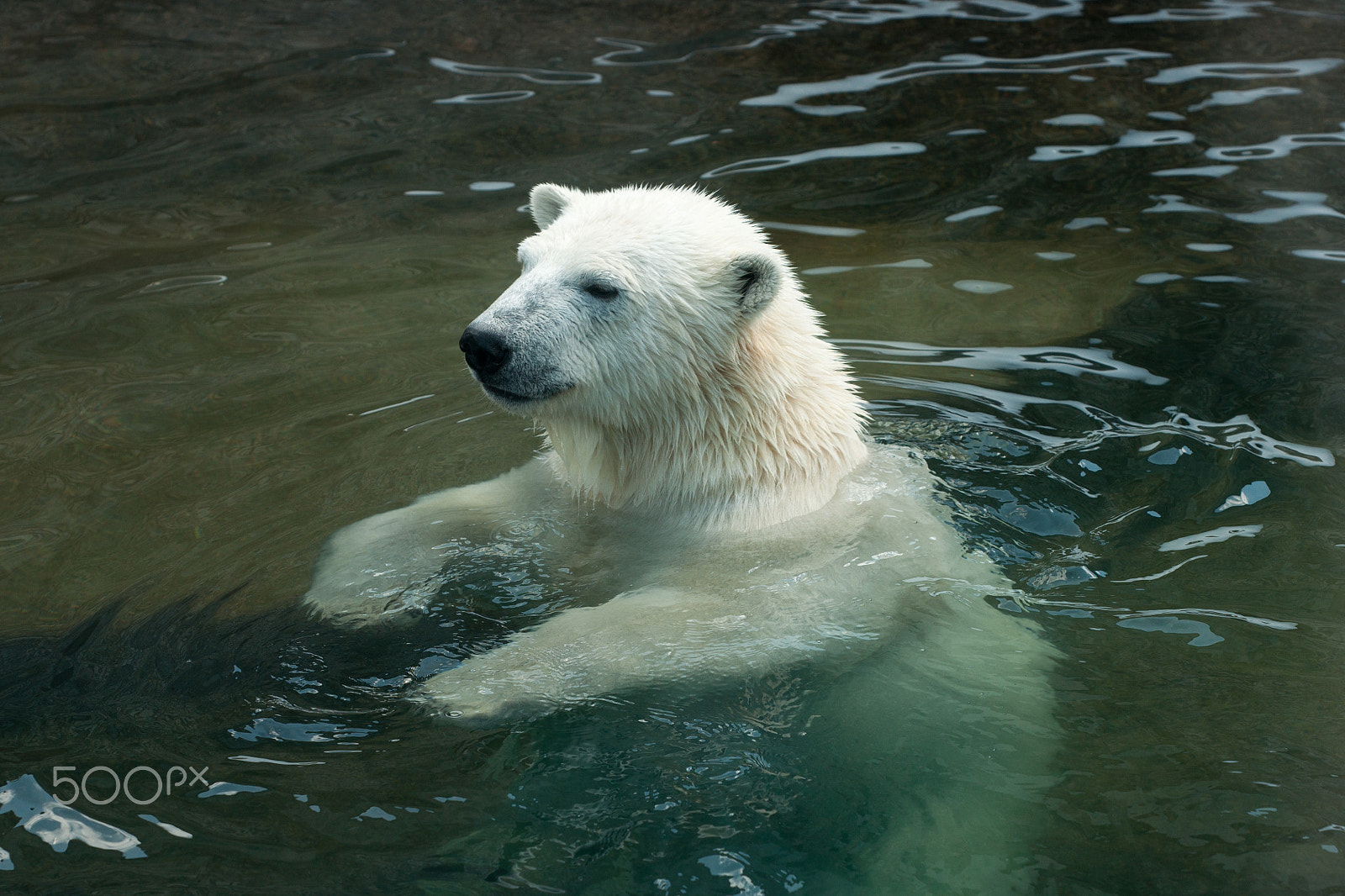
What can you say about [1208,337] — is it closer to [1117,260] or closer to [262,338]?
[1117,260]

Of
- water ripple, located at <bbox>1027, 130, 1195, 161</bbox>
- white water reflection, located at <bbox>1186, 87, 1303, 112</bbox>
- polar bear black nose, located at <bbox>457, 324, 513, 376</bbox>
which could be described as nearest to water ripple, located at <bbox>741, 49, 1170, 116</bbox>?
white water reflection, located at <bbox>1186, 87, 1303, 112</bbox>

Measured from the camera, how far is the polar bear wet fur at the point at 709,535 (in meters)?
2.70

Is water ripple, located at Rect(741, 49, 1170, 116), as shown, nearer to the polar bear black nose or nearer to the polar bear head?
the polar bear head

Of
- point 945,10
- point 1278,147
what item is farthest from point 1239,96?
point 945,10

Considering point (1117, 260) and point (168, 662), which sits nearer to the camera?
point (168, 662)

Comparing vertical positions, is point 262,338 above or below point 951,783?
above

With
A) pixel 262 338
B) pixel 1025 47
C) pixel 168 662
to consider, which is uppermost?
pixel 1025 47

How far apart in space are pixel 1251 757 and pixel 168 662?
8.78ft

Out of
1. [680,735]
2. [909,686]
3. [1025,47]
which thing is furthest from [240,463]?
[1025,47]

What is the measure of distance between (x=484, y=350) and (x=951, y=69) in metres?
5.61

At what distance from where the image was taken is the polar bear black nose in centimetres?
288

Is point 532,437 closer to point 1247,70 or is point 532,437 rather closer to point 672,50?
point 672,50

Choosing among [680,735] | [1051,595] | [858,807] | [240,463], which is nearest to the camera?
[858,807]

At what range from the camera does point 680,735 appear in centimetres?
265
